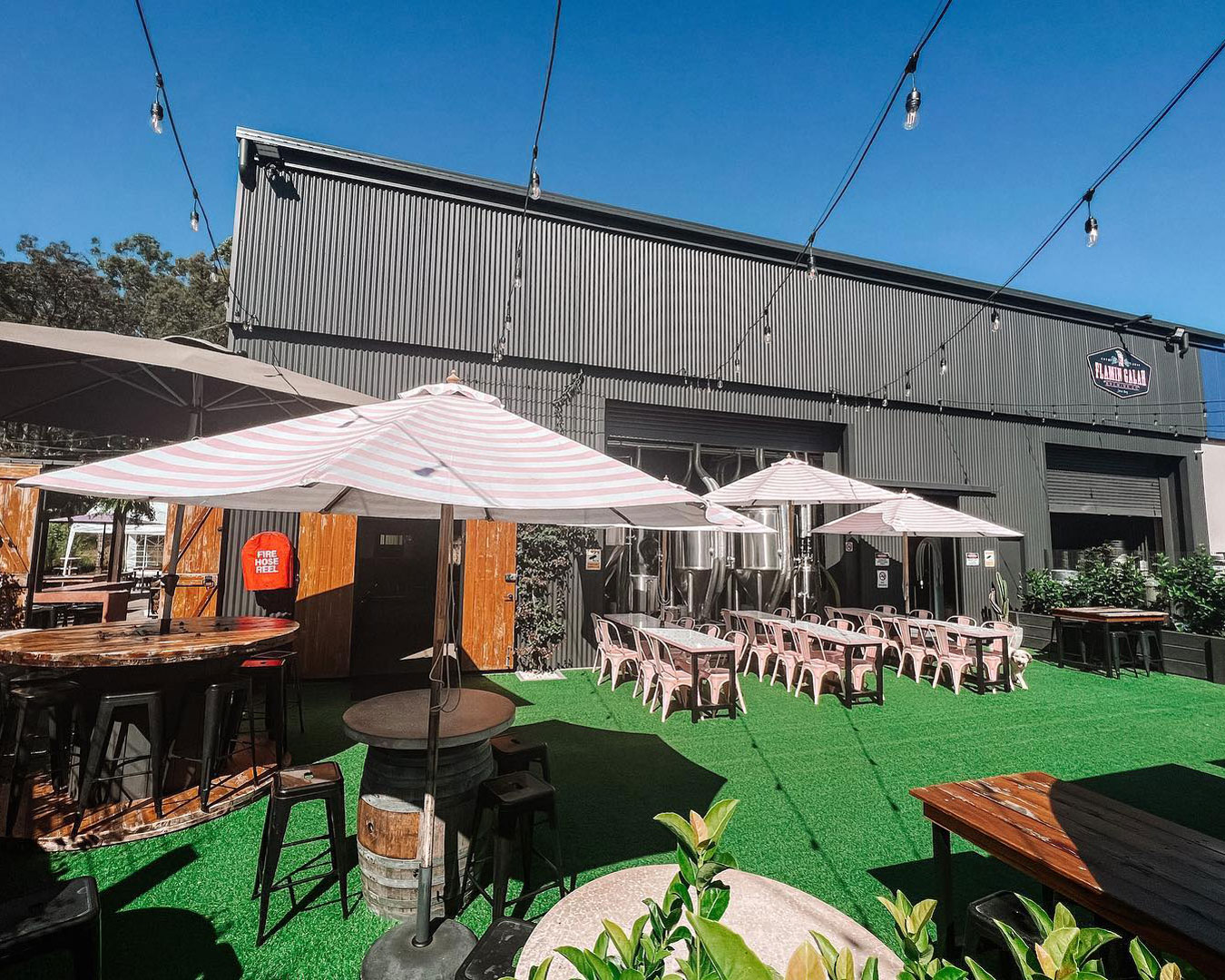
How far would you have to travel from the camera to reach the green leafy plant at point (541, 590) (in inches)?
335

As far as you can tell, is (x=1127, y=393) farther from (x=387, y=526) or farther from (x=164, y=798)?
(x=164, y=798)

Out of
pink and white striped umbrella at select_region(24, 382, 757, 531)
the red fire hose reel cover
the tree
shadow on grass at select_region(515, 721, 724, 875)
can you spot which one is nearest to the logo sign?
shadow on grass at select_region(515, 721, 724, 875)

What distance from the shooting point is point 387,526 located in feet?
28.6

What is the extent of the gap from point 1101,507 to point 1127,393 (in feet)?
9.87

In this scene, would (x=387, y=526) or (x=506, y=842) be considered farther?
Result: (x=387, y=526)

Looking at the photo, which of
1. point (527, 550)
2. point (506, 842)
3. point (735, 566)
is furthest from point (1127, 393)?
point (506, 842)

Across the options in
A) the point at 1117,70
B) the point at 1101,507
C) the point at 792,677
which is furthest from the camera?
the point at 1101,507

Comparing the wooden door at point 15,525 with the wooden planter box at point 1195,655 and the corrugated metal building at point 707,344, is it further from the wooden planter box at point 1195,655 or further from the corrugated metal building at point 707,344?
the wooden planter box at point 1195,655

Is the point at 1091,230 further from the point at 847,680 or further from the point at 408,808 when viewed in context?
the point at 408,808

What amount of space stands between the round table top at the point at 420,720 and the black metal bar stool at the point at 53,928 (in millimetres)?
954

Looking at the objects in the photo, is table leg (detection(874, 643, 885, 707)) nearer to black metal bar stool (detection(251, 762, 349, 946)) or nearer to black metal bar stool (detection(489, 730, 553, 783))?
black metal bar stool (detection(489, 730, 553, 783))

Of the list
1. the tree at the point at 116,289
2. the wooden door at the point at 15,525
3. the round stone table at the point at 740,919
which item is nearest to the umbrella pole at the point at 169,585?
the round stone table at the point at 740,919

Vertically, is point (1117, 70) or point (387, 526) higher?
point (1117, 70)

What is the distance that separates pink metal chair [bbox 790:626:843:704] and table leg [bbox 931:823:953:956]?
4.36 metres
